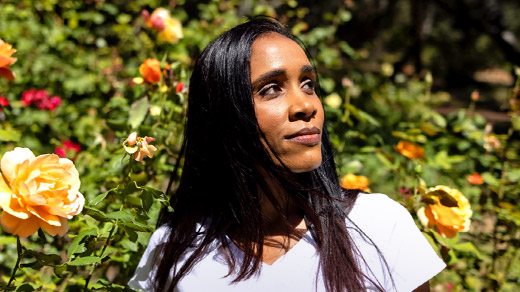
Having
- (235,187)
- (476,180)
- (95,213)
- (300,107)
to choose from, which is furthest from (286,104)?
(476,180)

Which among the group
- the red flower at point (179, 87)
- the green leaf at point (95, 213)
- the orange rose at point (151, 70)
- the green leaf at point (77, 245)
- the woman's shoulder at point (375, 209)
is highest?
the orange rose at point (151, 70)

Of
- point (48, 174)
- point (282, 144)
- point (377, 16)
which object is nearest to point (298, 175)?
point (282, 144)

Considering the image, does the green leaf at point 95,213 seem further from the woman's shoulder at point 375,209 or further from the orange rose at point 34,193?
the woman's shoulder at point 375,209

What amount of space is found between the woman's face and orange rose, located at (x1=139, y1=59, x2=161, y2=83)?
1.64 feet

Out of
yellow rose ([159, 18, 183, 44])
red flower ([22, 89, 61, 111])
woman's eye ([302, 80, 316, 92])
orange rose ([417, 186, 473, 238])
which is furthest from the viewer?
red flower ([22, 89, 61, 111])

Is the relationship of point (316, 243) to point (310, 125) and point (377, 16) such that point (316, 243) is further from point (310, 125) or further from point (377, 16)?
point (377, 16)

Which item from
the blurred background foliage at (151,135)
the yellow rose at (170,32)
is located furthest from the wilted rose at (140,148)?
the yellow rose at (170,32)

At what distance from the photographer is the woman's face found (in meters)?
1.12

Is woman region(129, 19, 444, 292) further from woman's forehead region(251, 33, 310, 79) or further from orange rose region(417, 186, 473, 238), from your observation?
orange rose region(417, 186, 473, 238)

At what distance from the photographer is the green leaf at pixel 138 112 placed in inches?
62.3

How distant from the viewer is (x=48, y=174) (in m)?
0.91

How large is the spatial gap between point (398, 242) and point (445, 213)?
27 cm

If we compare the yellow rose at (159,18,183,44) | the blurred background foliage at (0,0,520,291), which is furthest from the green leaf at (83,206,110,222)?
the yellow rose at (159,18,183,44)

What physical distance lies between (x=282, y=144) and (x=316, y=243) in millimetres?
267
